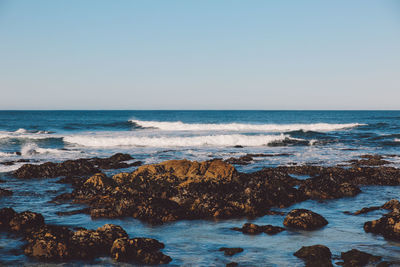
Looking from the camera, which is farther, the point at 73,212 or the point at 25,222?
the point at 73,212

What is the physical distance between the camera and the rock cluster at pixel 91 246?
7.12m

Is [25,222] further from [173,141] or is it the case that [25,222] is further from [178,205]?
[173,141]

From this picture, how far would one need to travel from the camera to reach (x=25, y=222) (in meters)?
8.97

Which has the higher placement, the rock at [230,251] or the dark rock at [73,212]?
the rock at [230,251]

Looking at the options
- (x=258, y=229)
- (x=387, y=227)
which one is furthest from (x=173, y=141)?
(x=387, y=227)

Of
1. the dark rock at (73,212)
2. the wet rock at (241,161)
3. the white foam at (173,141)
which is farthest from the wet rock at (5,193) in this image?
the white foam at (173,141)

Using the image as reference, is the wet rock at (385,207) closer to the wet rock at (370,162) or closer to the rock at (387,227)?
the rock at (387,227)

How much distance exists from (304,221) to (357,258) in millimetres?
2314

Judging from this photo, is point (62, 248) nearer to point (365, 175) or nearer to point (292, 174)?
point (292, 174)

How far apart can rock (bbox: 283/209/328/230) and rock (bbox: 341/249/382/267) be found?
6.22ft

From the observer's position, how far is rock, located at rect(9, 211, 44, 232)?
888 centimetres

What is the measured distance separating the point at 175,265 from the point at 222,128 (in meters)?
50.4

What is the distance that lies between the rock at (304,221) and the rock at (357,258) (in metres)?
1.90

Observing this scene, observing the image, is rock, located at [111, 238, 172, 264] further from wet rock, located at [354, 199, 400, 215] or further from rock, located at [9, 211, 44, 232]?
wet rock, located at [354, 199, 400, 215]
